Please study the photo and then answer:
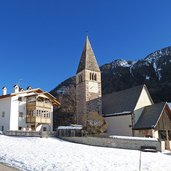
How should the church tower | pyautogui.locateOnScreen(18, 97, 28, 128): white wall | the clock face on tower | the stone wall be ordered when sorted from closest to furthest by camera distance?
the stone wall
pyautogui.locateOnScreen(18, 97, 28, 128): white wall
the church tower
the clock face on tower

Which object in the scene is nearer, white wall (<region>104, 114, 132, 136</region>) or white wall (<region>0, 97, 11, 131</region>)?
white wall (<region>104, 114, 132, 136</region>)

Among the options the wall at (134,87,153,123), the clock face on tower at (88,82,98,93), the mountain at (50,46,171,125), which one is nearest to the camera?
the wall at (134,87,153,123)

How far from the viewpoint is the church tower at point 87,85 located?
44.8 m

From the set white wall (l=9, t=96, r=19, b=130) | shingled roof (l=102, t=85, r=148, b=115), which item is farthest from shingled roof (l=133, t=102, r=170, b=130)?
white wall (l=9, t=96, r=19, b=130)

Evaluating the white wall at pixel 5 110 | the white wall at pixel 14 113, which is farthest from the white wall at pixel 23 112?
the white wall at pixel 5 110

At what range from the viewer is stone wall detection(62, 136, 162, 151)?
91.6 ft

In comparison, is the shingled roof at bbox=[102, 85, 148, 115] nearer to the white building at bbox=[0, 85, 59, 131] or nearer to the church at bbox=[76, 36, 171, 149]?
the church at bbox=[76, 36, 171, 149]

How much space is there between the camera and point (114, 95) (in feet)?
161

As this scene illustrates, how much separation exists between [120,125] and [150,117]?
5.49m

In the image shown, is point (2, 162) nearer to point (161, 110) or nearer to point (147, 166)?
point (147, 166)

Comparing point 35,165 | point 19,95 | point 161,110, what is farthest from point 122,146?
point 19,95

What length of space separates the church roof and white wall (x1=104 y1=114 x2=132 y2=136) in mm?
10723

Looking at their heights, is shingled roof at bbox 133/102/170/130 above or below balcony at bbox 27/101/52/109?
below

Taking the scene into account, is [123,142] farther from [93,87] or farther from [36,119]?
[93,87]
